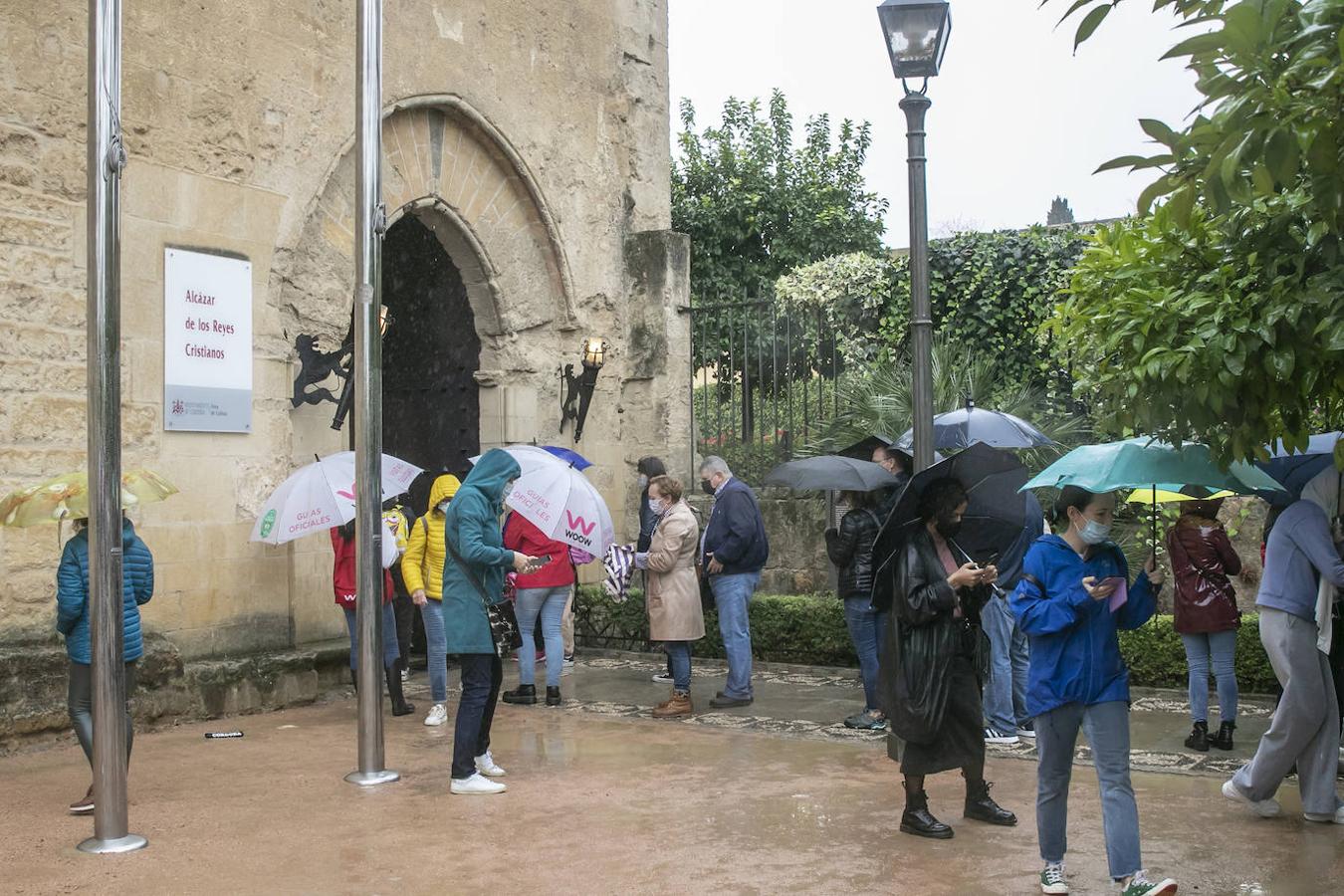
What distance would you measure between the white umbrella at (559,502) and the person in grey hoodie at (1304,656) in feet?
12.3

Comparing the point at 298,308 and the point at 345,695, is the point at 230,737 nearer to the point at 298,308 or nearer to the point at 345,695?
the point at 345,695

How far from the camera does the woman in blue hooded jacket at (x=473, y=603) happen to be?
693 centimetres

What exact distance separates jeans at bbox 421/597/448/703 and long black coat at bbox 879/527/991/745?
398 centimetres

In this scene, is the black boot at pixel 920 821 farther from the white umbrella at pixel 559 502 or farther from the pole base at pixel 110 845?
the pole base at pixel 110 845

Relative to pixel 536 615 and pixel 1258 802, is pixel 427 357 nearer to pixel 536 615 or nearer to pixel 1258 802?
pixel 536 615

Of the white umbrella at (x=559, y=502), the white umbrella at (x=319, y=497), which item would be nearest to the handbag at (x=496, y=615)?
A: the white umbrella at (x=559, y=502)

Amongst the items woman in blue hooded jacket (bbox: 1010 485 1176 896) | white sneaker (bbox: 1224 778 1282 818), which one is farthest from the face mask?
white sneaker (bbox: 1224 778 1282 818)

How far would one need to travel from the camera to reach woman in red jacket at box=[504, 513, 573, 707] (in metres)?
9.66

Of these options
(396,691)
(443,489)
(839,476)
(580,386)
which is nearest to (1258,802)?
(839,476)

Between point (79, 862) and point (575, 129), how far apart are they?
9069mm

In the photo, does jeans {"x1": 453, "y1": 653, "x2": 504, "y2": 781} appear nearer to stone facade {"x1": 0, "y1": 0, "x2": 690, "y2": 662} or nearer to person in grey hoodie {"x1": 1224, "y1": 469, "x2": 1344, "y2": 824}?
stone facade {"x1": 0, "y1": 0, "x2": 690, "y2": 662}

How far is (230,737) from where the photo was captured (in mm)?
8547

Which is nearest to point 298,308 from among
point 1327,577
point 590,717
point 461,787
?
point 590,717

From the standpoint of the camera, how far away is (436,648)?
9.22 m
